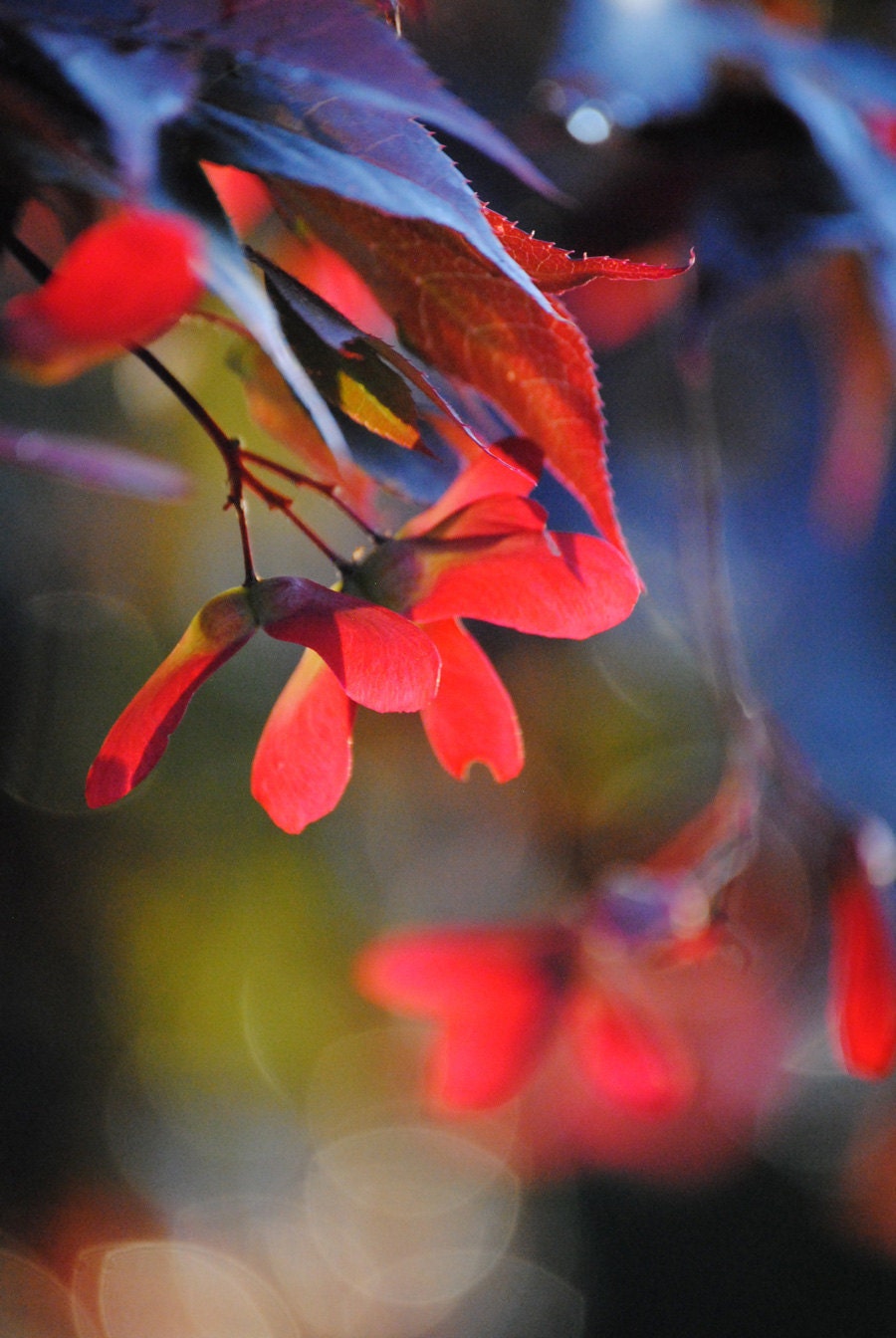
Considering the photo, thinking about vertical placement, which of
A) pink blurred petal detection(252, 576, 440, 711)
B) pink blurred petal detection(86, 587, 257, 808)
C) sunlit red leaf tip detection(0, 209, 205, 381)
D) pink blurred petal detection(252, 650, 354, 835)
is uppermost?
sunlit red leaf tip detection(0, 209, 205, 381)

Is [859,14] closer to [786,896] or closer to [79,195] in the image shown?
[79,195]

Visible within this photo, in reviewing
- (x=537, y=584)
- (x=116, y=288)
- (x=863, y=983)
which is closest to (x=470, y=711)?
(x=537, y=584)

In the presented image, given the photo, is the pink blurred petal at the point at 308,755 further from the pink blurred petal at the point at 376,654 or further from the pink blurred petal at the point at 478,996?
the pink blurred petal at the point at 478,996

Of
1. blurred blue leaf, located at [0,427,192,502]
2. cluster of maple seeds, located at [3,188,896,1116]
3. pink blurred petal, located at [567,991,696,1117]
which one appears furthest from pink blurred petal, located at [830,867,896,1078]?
blurred blue leaf, located at [0,427,192,502]

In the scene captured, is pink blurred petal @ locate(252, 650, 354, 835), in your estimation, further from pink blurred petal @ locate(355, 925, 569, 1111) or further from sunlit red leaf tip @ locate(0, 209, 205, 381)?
pink blurred petal @ locate(355, 925, 569, 1111)

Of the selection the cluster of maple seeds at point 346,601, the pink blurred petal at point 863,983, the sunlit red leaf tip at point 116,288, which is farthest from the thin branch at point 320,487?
the pink blurred petal at point 863,983

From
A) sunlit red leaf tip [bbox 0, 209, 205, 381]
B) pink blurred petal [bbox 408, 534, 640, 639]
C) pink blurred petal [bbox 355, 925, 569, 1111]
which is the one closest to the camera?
sunlit red leaf tip [bbox 0, 209, 205, 381]
